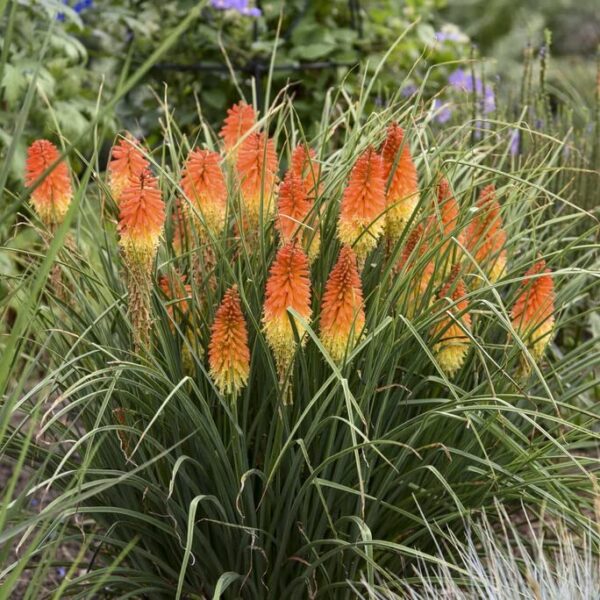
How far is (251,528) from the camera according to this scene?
206 cm

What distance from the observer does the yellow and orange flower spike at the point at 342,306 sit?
198cm

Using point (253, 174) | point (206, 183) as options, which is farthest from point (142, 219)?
point (253, 174)

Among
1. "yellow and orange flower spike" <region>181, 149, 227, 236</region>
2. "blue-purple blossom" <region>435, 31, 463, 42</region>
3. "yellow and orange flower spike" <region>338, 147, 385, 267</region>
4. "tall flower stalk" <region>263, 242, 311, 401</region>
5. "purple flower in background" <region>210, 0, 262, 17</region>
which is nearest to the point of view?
"tall flower stalk" <region>263, 242, 311, 401</region>

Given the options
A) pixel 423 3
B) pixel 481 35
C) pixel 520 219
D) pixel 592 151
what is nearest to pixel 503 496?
pixel 520 219

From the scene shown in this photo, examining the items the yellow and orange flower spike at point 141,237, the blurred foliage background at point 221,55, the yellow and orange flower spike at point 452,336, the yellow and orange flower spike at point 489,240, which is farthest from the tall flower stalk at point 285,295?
the blurred foliage background at point 221,55

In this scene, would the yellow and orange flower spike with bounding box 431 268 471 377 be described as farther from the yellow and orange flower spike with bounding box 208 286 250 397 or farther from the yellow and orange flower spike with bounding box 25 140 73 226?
the yellow and orange flower spike with bounding box 25 140 73 226

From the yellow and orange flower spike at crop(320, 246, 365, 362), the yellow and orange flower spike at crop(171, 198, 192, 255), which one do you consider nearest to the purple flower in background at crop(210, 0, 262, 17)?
the yellow and orange flower spike at crop(171, 198, 192, 255)

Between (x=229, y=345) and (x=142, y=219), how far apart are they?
309mm

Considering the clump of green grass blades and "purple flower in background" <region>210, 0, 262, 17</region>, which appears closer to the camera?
the clump of green grass blades

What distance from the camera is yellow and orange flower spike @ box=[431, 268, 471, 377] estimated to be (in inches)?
88.0

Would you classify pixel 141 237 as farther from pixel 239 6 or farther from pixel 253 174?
pixel 239 6

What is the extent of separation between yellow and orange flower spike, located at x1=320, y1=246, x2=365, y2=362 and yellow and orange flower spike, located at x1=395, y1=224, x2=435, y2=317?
24 cm

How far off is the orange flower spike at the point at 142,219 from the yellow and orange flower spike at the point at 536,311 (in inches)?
33.3

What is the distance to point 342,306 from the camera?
1.99m
